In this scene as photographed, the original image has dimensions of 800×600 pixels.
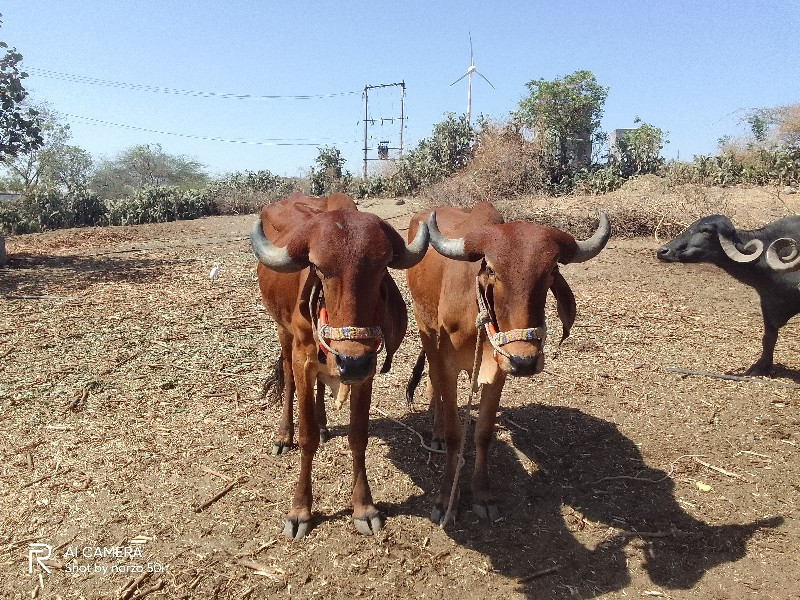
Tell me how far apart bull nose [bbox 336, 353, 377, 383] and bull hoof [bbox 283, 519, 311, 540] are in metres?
1.32

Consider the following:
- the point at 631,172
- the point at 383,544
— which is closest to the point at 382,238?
the point at 383,544

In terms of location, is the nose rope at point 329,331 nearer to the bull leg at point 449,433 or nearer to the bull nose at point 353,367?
the bull nose at point 353,367

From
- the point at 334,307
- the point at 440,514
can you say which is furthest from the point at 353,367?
the point at 440,514

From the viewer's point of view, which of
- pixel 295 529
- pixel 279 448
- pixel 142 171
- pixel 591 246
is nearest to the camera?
pixel 591 246

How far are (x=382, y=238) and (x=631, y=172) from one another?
73.5 ft

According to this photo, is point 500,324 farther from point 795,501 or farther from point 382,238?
point 795,501

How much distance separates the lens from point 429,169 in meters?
26.0

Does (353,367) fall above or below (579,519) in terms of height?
above

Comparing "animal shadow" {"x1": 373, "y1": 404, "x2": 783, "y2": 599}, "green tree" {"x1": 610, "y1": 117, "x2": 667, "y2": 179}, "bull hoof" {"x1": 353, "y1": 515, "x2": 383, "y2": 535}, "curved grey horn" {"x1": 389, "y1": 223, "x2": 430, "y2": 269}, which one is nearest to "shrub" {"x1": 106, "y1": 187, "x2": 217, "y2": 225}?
"green tree" {"x1": 610, "y1": 117, "x2": 667, "y2": 179}

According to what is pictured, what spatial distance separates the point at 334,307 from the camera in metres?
3.28

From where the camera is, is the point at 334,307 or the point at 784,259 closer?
the point at 334,307

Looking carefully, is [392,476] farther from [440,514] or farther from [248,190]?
[248,190]

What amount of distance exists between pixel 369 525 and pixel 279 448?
130 centimetres

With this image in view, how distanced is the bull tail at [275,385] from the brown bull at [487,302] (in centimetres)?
158
